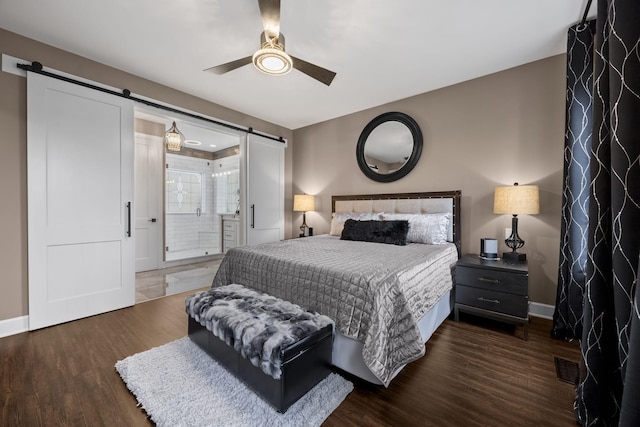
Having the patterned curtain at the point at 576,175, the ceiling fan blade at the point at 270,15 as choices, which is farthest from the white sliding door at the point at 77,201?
the patterned curtain at the point at 576,175

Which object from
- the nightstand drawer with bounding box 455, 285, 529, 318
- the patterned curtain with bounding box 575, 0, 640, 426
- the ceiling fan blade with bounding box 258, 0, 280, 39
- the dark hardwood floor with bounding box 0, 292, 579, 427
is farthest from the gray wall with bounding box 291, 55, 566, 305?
the ceiling fan blade with bounding box 258, 0, 280, 39

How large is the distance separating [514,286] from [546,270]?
74 cm

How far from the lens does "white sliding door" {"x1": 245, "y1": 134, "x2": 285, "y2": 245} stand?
4.42m

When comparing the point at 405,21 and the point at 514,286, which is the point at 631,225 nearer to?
the point at 514,286

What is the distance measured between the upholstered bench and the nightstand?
1.63m

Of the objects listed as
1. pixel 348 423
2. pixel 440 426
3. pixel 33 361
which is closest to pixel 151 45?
pixel 33 361

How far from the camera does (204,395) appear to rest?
160 centimetres

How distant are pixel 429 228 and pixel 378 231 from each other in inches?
23.1

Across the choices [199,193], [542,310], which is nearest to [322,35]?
[542,310]

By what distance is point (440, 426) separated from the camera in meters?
1.41

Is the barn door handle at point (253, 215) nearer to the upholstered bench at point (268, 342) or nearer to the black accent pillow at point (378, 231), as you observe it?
the black accent pillow at point (378, 231)

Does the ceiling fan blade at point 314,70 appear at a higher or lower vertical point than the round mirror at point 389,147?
higher

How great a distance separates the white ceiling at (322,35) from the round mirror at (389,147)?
0.57 metres

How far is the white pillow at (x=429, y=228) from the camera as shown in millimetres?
3072
